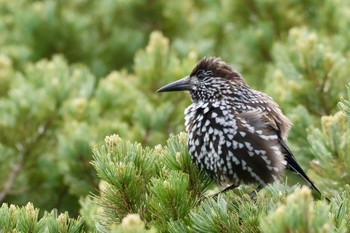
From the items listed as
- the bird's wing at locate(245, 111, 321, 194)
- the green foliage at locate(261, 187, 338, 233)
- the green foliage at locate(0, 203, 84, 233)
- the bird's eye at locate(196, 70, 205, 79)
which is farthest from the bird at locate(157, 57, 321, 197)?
the green foliage at locate(261, 187, 338, 233)

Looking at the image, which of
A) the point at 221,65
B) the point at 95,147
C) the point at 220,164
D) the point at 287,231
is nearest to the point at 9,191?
the point at 221,65

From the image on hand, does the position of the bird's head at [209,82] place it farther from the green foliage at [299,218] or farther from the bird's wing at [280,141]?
the green foliage at [299,218]

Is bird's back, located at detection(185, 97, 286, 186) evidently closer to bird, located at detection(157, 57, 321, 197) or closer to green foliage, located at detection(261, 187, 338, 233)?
bird, located at detection(157, 57, 321, 197)

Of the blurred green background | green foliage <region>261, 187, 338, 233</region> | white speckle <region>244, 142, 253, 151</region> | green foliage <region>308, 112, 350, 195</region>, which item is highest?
the blurred green background

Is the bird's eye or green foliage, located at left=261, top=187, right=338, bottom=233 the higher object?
the bird's eye

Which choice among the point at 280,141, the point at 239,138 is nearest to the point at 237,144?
the point at 239,138

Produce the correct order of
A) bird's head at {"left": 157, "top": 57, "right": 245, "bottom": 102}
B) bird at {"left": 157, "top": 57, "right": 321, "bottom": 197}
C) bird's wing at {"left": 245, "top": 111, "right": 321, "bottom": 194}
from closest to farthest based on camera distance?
1. bird at {"left": 157, "top": 57, "right": 321, "bottom": 197}
2. bird's wing at {"left": 245, "top": 111, "right": 321, "bottom": 194}
3. bird's head at {"left": 157, "top": 57, "right": 245, "bottom": 102}

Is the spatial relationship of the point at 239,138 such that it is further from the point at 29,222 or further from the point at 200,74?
the point at 29,222
